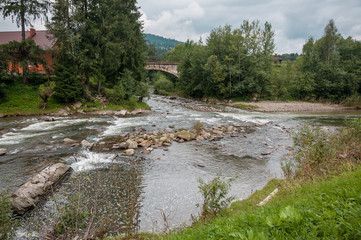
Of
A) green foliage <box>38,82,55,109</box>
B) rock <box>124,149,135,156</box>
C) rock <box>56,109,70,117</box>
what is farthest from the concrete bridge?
rock <box>124,149,135,156</box>

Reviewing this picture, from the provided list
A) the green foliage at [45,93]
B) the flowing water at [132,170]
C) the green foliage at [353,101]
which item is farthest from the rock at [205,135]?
the green foliage at [353,101]

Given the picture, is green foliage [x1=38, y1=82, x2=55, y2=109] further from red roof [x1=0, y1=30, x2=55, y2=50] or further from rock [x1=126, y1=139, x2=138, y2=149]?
rock [x1=126, y1=139, x2=138, y2=149]

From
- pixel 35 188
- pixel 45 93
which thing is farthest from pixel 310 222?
pixel 45 93

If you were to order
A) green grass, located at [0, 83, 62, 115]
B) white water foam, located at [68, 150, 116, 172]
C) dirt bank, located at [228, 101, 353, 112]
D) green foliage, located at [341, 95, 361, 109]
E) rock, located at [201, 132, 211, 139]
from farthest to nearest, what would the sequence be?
green foliage, located at [341, 95, 361, 109] < dirt bank, located at [228, 101, 353, 112] < green grass, located at [0, 83, 62, 115] < rock, located at [201, 132, 211, 139] < white water foam, located at [68, 150, 116, 172]

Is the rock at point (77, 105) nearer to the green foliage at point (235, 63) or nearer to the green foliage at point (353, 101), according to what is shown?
the green foliage at point (235, 63)

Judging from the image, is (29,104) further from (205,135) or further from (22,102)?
(205,135)

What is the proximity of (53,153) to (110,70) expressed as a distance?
23372mm

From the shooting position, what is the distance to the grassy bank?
25.2m

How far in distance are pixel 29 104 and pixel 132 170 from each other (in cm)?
2401

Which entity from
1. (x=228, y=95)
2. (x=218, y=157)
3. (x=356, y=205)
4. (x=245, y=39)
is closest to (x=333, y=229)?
(x=356, y=205)

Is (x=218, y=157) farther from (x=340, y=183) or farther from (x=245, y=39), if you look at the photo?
(x=245, y=39)

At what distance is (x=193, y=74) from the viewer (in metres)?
51.5

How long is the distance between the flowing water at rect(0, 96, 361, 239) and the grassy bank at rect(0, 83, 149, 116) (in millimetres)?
5864

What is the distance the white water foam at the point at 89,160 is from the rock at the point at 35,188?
1.01 meters
